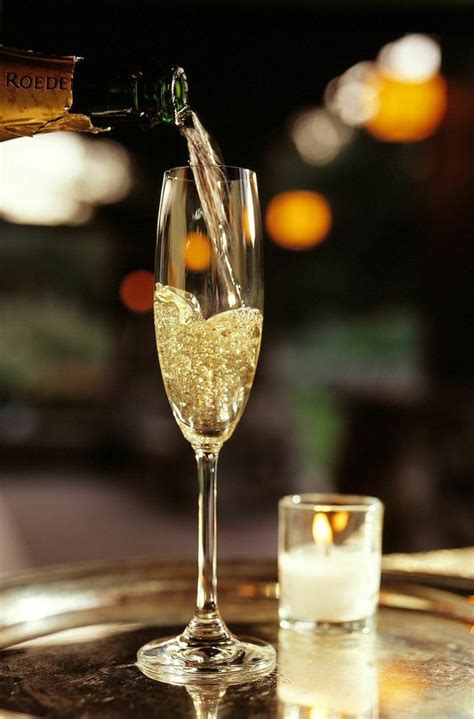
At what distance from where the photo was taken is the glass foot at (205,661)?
627 mm

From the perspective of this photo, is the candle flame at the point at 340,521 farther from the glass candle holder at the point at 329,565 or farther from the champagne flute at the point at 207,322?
the champagne flute at the point at 207,322

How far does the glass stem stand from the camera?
2.27 ft

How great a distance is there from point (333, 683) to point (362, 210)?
4850 mm

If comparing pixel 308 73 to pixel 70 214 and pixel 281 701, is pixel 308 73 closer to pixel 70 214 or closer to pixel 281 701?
pixel 70 214

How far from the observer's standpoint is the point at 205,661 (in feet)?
2.15

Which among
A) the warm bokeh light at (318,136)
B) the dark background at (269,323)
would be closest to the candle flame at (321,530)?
the dark background at (269,323)

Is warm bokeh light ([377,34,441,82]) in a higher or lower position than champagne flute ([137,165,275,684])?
higher

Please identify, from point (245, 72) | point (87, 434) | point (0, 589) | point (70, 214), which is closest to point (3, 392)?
point (87, 434)

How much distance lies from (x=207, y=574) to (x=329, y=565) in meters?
0.12

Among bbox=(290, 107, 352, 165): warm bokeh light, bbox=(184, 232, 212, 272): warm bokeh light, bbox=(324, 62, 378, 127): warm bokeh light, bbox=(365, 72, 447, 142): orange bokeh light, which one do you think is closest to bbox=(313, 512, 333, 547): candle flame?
bbox=(184, 232, 212, 272): warm bokeh light

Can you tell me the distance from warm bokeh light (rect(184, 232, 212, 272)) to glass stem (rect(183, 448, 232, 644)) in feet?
0.48

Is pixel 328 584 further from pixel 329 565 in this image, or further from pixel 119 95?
pixel 119 95

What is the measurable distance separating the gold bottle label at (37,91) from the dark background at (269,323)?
2891mm

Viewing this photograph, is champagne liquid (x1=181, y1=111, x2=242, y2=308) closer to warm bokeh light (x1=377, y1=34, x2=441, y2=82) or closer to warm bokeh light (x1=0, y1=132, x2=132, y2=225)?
warm bokeh light (x1=377, y1=34, x2=441, y2=82)
